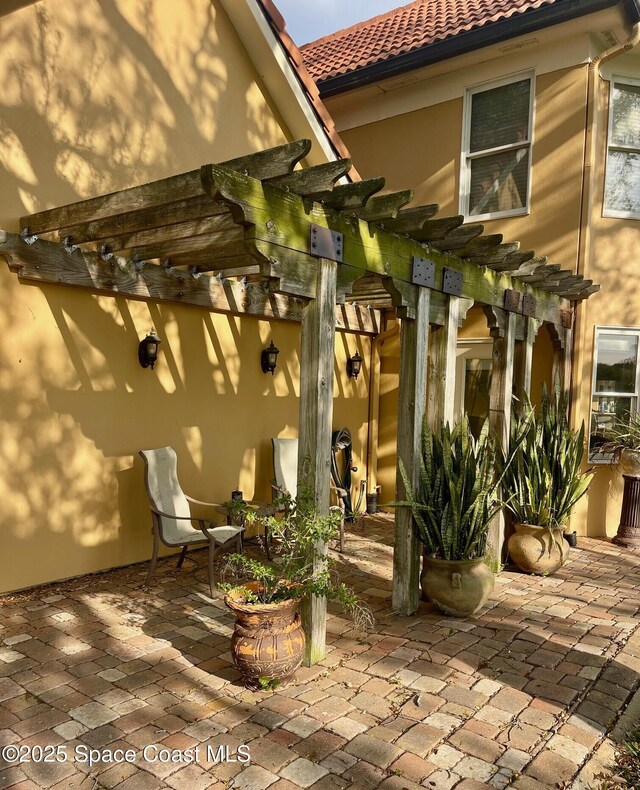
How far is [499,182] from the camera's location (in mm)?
7684

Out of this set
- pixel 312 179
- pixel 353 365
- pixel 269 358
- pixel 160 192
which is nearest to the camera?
pixel 312 179

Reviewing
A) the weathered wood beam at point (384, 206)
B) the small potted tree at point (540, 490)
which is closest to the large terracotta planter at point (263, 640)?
the weathered wood beam at point (384, 206)

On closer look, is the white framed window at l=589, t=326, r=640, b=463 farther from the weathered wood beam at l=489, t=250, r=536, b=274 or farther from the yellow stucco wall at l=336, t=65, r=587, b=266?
the weathered wood beam at l=489, t=250, r=536, b=274

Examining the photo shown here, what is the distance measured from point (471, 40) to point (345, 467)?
547cm

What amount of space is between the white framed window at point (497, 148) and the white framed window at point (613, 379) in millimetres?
1872

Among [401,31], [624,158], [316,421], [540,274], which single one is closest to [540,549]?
[540,274]

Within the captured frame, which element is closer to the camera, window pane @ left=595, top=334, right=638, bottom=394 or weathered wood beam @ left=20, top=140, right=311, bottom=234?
weathered wood beam @ left=20, top=140, right=311, bottom=234

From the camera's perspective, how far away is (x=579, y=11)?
649cm

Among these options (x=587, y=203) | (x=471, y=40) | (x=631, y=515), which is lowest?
(x=631, y=515)

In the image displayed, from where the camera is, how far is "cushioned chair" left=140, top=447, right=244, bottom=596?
486 cm

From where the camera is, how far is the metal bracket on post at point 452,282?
4789 mm

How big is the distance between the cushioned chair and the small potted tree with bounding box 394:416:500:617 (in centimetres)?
154

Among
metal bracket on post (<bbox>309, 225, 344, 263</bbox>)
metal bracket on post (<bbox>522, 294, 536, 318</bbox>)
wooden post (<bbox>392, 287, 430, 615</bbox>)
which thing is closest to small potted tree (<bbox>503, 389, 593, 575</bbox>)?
metal bracket on post (<bbox>522, 294, 536, 318</bbox>)

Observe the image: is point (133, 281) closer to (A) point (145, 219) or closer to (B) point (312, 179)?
(A) point (145, 219)
